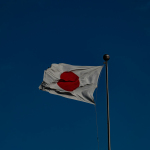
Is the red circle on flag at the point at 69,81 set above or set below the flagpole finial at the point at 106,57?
below

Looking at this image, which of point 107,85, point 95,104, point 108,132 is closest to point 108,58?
point 107,85

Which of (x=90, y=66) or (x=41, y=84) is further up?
(x=90, y=66)

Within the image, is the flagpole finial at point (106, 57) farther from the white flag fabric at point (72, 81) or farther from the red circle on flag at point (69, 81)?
the red circle on flag at point (69, 81)

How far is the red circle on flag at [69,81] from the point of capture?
76.5 feet

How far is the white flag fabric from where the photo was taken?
22.6 m

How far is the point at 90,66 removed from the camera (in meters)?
23.7

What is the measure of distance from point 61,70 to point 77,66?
122cm

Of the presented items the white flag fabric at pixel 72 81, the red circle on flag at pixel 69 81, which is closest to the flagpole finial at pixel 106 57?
the white flag fabric at pixel 72 81

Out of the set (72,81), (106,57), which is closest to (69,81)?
(72,81)

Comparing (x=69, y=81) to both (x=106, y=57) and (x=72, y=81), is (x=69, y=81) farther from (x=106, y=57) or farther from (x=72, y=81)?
(x=106, y=57)

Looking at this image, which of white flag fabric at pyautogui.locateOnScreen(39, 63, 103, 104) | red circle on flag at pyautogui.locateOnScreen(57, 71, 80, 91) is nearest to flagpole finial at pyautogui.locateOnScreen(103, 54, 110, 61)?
white flag fabric at pyautogui.locateOnScreen(39, 63, 103, 104)

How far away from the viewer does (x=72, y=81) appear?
2388 cm

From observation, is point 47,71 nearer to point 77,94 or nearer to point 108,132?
point 77,94

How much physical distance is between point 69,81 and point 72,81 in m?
0.22
